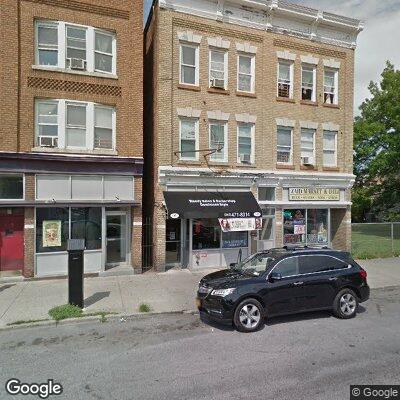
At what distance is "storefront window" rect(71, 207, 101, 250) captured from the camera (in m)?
13.2

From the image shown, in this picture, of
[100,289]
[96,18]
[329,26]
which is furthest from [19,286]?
[329,26]

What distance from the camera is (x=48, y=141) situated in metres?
12.9

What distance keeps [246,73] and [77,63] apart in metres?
7.01

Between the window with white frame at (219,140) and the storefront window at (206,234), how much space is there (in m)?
2.66

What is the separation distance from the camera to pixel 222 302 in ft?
24.5

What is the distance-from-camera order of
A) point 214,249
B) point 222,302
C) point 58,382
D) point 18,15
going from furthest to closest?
point 214,249 → point 18,15 → point 222,302 → point 58,382

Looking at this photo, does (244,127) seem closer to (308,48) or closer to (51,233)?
(308,48)

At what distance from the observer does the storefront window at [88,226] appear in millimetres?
13241

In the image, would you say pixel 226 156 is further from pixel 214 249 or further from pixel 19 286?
pixel 19 286

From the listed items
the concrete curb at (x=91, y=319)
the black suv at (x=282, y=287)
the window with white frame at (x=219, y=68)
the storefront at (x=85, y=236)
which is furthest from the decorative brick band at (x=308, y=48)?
the concrete curb at (x=91, y=319)

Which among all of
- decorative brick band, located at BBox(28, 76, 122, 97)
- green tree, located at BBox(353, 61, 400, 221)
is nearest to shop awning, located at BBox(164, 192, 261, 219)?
decorative brick band, located at BBox(28, 76, 122, 97)

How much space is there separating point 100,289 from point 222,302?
17.3ft

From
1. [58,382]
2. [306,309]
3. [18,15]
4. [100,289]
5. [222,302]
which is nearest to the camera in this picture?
[58,382]

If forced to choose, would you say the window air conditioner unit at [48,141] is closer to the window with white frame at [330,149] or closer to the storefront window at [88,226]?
the storefront window at [88,226]
